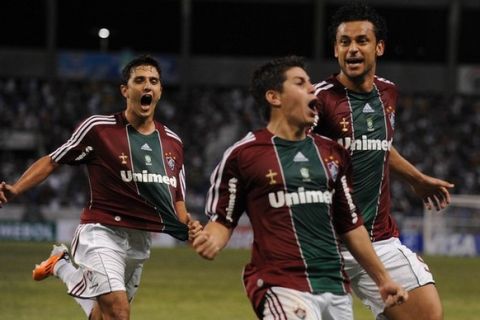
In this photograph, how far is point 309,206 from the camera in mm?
6355

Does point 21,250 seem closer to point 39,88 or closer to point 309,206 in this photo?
point 39,88

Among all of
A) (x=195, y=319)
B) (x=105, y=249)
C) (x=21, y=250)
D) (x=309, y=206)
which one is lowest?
(x=21, y=250)

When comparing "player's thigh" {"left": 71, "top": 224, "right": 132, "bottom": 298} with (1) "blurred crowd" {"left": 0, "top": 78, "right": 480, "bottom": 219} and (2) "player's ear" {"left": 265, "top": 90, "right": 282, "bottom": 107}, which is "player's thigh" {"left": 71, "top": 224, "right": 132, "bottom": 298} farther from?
(1) "blurred crowd" {"left": 0, "top": 78, "right": 480, "bottom": 219}

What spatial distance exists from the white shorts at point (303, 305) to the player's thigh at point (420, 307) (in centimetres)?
162

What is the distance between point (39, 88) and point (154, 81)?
34784 millimetres

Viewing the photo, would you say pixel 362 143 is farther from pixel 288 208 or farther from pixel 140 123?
pixel 140 123

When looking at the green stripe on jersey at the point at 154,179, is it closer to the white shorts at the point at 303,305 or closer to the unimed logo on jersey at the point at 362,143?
the unimed logo on jersey at the point at 362,143

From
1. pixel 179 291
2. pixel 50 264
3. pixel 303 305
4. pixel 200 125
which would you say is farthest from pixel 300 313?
pixel 200 125

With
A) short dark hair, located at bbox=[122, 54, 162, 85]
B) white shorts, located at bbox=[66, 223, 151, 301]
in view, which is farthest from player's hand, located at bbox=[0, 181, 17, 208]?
short dark hair, located at bbox=[122, 54, 162, 85]

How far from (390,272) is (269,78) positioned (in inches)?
84.9

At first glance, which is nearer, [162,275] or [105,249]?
[105,249]

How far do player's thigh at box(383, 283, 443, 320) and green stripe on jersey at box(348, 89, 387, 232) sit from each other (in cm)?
54

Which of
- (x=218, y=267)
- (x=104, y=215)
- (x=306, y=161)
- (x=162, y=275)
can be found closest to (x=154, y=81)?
(x=104, y=215)

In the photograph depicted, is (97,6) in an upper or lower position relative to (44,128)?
upper
